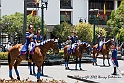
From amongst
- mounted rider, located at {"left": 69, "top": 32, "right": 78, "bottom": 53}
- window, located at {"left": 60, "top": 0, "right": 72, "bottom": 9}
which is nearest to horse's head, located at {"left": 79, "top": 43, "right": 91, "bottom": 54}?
mounted rider, located at {"left": 69, "top": 32, "right": 78, "bottom": 53}

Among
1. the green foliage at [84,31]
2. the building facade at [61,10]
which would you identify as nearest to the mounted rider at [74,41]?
the green foliage at [84,31]

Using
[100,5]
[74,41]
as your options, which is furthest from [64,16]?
[74,41]

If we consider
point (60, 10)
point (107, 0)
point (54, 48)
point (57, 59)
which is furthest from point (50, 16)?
point (54, 48)

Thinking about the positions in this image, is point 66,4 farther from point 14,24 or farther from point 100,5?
point 14,24

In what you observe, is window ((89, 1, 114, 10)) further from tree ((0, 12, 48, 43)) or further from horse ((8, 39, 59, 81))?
horse ((8, 39, 59, 81))

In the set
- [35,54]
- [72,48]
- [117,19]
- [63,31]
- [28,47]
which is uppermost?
[117,19]

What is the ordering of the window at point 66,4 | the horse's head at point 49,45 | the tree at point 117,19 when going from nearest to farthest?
1. the horse's head at point 49,45
2. the tree at point 117,19
3. the window at point 66,4

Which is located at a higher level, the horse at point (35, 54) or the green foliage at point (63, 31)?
the horse at point (35, 54)

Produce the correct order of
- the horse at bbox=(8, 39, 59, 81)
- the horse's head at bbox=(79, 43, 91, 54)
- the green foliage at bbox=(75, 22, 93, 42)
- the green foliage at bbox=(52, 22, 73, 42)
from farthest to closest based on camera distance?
the green foliage at bbox=(52, 22, 73, 42) < the green foliage at bbox=(75, 22, 93, 42) < the horse's head at bbox=(79, 43, 91, 54) < the horse at bbox=(8, 39, 59, 81)

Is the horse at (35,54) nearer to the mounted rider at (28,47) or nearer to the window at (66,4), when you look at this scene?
the mounted rider at (28,47)

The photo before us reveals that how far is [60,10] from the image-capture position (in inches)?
2771

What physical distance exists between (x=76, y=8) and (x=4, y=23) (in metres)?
20.1

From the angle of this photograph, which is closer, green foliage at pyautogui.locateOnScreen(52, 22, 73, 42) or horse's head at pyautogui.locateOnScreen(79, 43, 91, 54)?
horse's head at pyautogui.locateOnScreen(79, 43, 91, 54)

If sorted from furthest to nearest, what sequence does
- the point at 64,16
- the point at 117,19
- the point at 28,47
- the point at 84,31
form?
the point at 64,16
the point at 84,31
the point at 117,19
the point at 28,47
